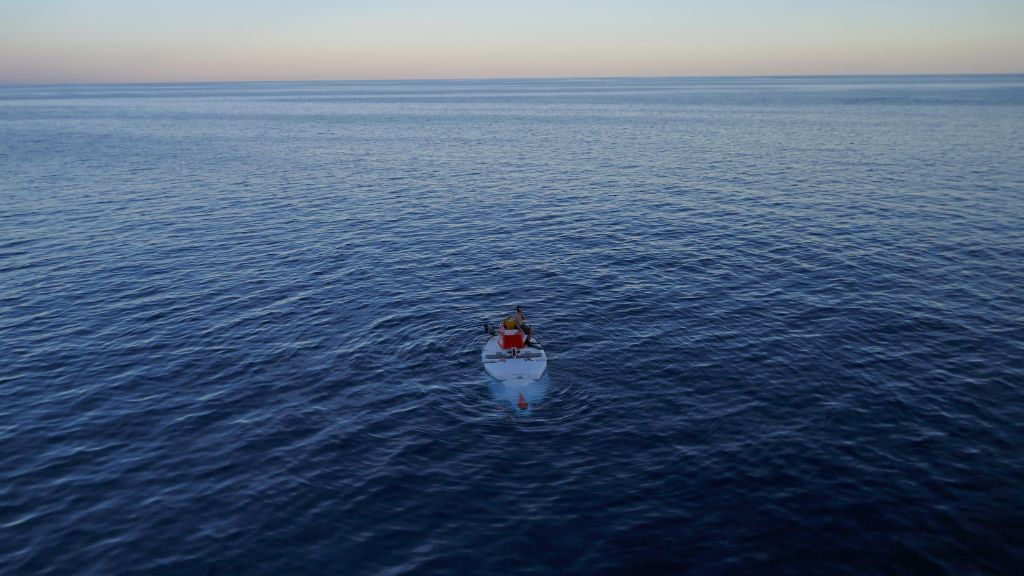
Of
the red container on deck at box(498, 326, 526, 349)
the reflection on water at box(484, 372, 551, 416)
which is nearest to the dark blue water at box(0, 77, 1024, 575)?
the reflection on water at box(484, 372, 551, 416)

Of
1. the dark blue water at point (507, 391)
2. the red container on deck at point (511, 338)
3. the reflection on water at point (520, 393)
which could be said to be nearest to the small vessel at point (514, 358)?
the red container on deck at point (511, 338)

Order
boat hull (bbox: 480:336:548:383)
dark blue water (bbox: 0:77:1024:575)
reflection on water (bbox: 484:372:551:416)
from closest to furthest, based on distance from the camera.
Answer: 1. dark blue water (bbox: 0:77:1024:575)
2. reflection on water (bbox: 484:372:551:416)
3. boat hull (bbox: 480:336:548:383)

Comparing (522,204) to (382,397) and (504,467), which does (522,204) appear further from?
(504,467)

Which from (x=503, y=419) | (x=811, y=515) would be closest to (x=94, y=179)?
(x=503, y=419)

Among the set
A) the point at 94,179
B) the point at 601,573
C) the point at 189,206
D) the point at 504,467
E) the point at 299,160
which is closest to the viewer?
the point at 601,573

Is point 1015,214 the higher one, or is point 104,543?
point 1015,214

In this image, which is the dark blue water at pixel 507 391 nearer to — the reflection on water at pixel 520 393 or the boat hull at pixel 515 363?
the reflection on water at pixel 520 393

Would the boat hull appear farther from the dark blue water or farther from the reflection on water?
the dark blue water
